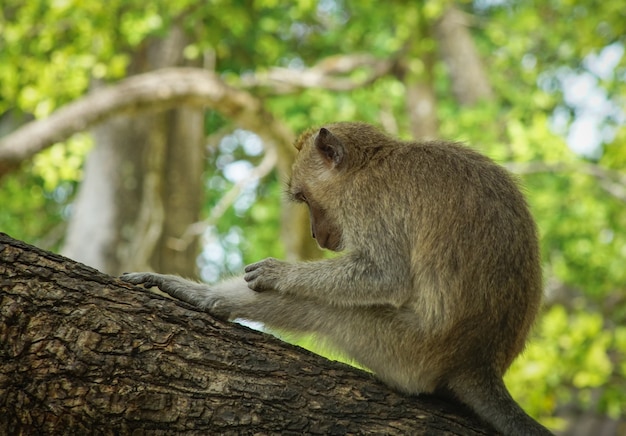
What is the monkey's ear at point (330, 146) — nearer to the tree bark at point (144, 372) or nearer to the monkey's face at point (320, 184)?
the monkey's face at point (320, 184)

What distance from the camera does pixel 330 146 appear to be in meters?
4.86

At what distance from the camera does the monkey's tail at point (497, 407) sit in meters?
3.82

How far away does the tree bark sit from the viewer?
304 cm

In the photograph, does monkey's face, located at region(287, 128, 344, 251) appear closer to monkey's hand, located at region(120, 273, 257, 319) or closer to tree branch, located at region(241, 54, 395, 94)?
monkey's hand, located at region(120, 273, 257, 319)

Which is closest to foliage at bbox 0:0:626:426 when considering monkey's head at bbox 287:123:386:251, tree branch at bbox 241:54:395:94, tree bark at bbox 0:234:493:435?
tree branch at bbox 241:54:395:94

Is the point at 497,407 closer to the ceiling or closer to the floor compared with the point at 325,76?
closer to the floor

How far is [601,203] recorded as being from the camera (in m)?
11.5

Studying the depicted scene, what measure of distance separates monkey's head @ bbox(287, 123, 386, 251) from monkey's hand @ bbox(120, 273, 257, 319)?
0.74 meters

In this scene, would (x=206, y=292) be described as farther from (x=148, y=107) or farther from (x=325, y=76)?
(x=325, y=76)

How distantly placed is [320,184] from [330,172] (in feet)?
0.33

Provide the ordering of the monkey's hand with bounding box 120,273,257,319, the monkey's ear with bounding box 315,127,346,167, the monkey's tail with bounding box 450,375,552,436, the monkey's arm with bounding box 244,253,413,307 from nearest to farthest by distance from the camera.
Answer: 1. the monkey's tail with bounding box 450,375,552,436
2. the monkey's hand with bounding box 120,273,257,319
3. the monkey's arm with bounding box 244,253,413,307
4. the monkey's ear with bounding box 315,127,346,167

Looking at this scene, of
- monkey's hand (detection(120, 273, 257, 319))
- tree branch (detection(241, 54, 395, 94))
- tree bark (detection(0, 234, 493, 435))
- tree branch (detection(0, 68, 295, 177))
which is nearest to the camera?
tree bark (detection(0, 234, 493, 435))

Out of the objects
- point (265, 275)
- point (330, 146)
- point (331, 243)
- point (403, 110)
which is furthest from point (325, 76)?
point (265, 275)

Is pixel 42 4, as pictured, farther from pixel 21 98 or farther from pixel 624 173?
pixel 624 173
